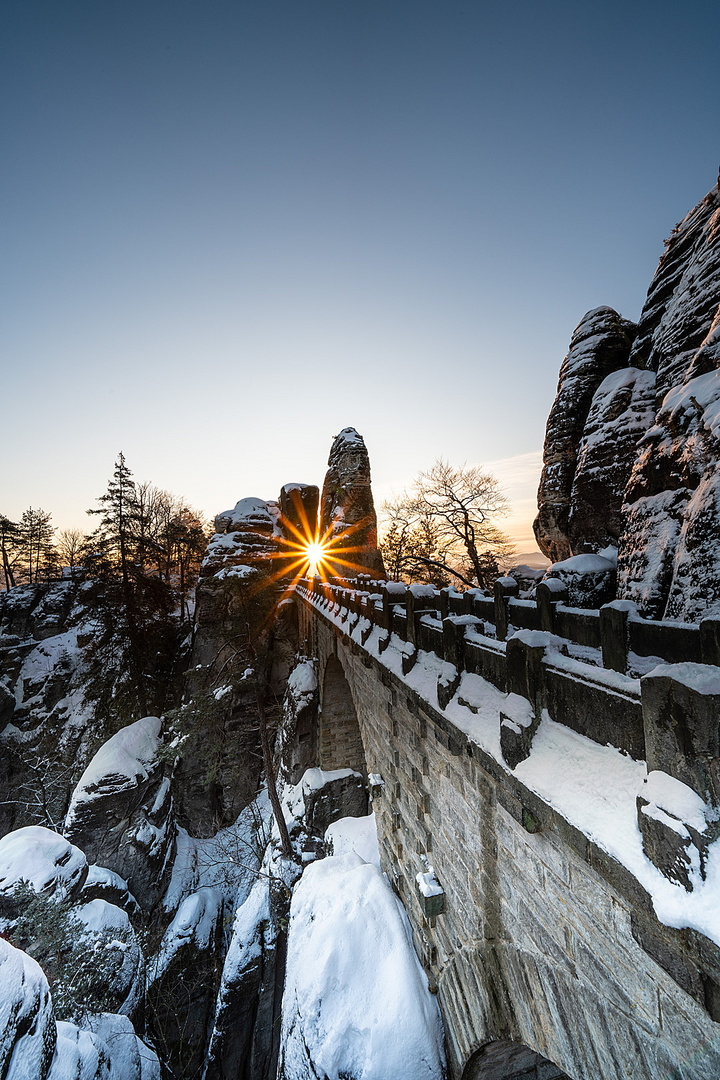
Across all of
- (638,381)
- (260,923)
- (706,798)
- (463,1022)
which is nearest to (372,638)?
(463,1022)

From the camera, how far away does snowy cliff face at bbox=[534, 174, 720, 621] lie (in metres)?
2.29

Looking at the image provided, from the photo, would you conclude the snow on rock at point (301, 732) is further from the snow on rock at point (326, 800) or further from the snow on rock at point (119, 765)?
the snow on rock at point (119, 765)

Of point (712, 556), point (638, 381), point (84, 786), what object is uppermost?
point (638, 381)

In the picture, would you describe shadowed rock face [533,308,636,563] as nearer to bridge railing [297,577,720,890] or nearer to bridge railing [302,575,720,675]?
bridge railing [302,575,720,675]

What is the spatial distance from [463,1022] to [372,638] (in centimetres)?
349

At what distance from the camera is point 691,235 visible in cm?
617

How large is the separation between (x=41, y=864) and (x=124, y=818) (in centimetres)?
339

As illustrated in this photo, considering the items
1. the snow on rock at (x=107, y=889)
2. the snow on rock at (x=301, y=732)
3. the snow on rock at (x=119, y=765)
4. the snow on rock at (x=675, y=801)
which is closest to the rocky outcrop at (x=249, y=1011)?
the snow on rock at (x=301, y=732)

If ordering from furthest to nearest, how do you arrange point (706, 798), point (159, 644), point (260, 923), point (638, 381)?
point (159, 644), point (260, 923), point (638, 381), point (706, 798)

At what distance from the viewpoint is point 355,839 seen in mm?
7598

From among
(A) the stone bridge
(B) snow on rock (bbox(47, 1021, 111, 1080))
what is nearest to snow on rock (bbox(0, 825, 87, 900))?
(B) snow on rock (bbox(47, 1021, 111, 1080))

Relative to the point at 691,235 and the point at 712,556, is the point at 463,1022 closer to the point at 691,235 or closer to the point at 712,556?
the point at 712,556

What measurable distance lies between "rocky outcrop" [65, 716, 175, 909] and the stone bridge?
38.1ft

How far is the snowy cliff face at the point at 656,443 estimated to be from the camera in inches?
90.1
